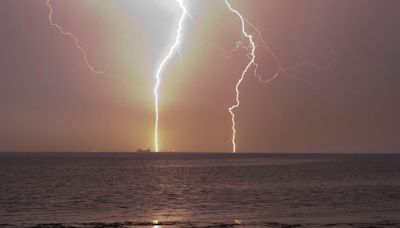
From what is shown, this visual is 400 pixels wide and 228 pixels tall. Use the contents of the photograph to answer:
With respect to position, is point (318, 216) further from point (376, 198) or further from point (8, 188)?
point (8, 188)

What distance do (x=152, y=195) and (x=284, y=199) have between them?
950 centimetres

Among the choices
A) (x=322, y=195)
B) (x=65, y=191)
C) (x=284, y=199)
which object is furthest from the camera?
(x=65, y=191)

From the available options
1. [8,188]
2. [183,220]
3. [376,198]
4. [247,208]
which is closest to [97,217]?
[183,220]

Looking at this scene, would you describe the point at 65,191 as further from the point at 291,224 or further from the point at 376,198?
the point at 291,224

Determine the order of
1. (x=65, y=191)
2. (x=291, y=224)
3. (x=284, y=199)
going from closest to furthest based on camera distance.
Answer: (x=291, y=224) < (x=284, y=199) < (x=65, y=191)

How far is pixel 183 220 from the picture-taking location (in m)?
30.6

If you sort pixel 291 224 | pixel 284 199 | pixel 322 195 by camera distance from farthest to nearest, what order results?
pixel 322 195
pixel 284 199
pixel 291 224

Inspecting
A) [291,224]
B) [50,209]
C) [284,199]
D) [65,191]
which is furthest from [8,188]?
[291,224]

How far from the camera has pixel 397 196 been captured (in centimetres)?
4497

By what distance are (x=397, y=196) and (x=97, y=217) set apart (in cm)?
2148

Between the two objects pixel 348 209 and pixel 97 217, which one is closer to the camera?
pixel 97 217

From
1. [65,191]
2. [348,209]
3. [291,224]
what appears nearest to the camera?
[291,224]

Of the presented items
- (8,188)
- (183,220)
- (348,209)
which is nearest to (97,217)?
(183,220)

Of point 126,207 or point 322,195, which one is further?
point 322,195
